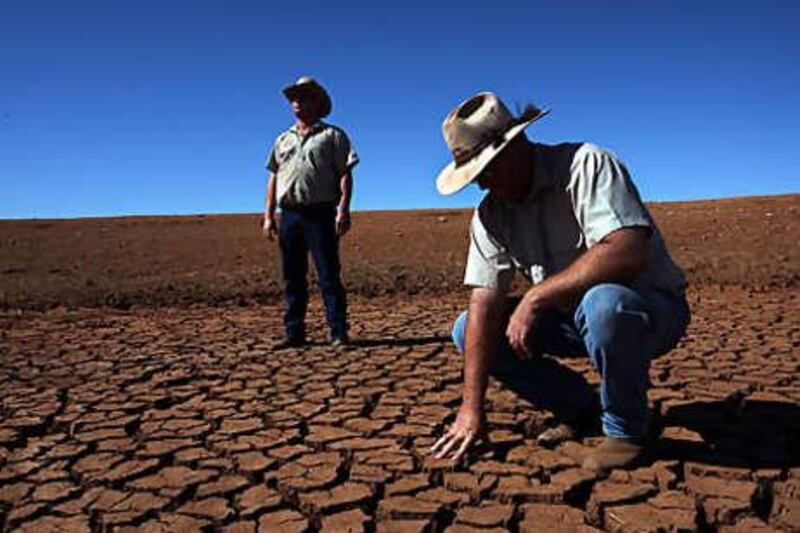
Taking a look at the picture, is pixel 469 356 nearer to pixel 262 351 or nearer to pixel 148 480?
pixel 148 480

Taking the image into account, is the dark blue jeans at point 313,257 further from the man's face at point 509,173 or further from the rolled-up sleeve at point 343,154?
the man's face at point 509,173

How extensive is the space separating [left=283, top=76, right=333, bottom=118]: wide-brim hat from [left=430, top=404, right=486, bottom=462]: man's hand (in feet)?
7.78

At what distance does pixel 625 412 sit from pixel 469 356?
0.47m

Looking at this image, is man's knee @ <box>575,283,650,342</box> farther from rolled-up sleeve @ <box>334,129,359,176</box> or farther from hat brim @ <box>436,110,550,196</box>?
rolled-up sleeve @ <box>334,129,359,176</box>

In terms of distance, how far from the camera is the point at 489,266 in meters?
2.29

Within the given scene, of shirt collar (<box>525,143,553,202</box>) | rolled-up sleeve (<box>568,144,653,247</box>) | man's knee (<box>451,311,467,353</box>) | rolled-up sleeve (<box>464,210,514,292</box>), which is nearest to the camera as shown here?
rolled-up sleeve (<box>568,144,653,247</box>)

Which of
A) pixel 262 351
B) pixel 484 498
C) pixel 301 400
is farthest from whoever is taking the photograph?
pixel 262 351

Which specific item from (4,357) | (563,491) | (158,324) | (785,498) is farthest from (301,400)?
(158,324)

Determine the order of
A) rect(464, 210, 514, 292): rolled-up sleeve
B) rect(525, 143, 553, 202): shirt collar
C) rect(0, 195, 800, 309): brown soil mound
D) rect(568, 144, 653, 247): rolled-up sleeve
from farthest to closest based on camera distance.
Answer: rect(0, 195, 800, 309): brown soil mound, rect(464, 210, 514, 292): rolled-up sleeve, rect(525, 143, 553, 202): shirt collar, rect(568, 144, 653, 247): rolled-up sleeve

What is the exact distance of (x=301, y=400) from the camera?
3.16 m

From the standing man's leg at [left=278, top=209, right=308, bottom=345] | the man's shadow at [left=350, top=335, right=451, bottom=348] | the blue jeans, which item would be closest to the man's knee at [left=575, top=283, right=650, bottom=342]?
the blue jeans

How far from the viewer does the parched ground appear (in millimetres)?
2029

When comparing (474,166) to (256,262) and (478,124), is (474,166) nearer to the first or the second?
(478,124)

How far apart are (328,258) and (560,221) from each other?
2.15m
